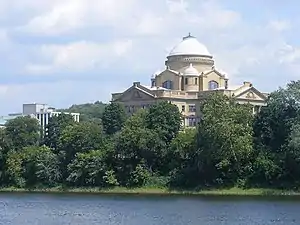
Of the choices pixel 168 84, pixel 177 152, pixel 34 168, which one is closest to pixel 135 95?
pixel 168 84

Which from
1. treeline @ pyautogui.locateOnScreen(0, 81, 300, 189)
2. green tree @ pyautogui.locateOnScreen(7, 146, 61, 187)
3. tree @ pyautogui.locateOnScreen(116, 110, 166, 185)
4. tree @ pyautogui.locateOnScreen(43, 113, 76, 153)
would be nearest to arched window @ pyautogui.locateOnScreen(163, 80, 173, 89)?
tree @ pyautogui.locateOnScreen(43, 113, 76, 153)

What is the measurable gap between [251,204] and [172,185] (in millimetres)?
20329

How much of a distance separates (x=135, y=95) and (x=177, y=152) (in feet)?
152

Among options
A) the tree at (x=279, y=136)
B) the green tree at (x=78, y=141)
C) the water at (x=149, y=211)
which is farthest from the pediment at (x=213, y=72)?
the water at (x=149, y=211)

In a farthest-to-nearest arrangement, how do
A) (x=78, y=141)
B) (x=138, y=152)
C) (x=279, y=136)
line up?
(x=78, y=141) → (x=138, y=152) → (x=279, y=136)

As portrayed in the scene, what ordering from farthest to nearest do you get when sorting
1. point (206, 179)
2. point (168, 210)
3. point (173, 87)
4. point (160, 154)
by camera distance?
1. point (173, 87)
2. point (160, 154)
3. point (206, 179)
4. point (168, 210)

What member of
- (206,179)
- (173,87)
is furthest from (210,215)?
(173,87)

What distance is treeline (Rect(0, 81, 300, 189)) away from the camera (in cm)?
7488

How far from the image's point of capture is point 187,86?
12756 centimetres

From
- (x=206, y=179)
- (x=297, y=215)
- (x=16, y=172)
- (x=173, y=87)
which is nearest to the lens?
(x=297, y=215)

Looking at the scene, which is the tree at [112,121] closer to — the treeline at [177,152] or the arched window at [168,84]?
the treeline at [177,152]

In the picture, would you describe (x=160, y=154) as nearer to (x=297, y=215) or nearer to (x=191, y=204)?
(x=191, y=204)

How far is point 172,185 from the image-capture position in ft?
260

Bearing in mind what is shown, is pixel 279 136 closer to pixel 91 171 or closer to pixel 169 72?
pixel 91 171
